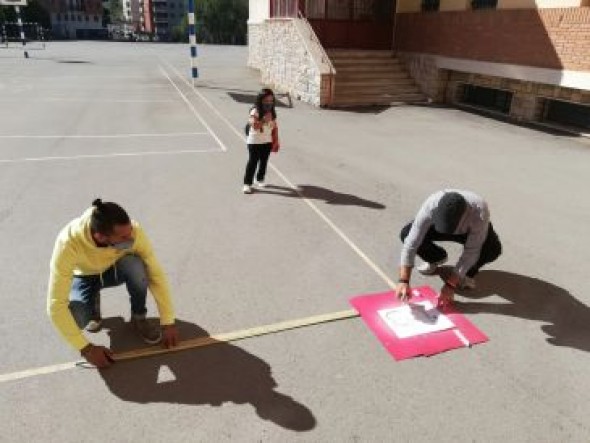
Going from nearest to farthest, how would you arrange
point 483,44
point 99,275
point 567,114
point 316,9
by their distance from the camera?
point 99,275
point 567,114
point 483,44
point 316,9

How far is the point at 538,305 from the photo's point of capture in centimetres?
515

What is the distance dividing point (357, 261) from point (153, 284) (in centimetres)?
288

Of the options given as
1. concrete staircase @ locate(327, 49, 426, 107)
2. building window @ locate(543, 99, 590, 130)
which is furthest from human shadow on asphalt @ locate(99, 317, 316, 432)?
concrete staircase @ locate(327, 49, 426, 107)

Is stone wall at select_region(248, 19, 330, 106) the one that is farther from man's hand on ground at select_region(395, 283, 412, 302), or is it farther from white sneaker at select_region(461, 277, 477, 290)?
man's hand on ground at select_region(395, 283, 412, 302)

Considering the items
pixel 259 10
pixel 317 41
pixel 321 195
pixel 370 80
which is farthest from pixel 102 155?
pixel 259 10

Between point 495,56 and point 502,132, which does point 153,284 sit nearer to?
point 502,132

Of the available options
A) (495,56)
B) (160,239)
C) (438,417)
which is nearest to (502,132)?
(495,56)

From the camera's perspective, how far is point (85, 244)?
3.70 meters

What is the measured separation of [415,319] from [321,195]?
3.88m

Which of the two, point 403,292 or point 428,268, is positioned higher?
point 403,292

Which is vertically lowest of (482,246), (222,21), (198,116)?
(198,116)

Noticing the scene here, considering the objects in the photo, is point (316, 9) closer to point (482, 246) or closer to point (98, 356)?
point (482, 246)

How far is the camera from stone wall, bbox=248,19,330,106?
16469 mm

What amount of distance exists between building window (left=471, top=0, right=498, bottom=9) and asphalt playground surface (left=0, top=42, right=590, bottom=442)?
550 centimetres
